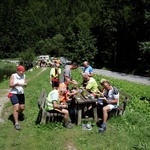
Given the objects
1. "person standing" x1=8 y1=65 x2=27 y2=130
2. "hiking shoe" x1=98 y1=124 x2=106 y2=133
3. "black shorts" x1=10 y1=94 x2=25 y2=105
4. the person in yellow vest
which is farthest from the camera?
the person in yellow vest

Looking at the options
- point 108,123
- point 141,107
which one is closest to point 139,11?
point 141,107

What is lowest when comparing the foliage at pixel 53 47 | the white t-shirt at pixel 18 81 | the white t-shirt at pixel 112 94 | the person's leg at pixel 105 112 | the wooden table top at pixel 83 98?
the foliage at pixel 53 47

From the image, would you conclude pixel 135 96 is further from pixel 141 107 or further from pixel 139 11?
pixel 139 11

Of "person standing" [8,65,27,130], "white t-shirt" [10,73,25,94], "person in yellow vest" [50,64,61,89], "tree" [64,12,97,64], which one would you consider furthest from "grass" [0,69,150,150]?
"tree" [64,12,97,64]

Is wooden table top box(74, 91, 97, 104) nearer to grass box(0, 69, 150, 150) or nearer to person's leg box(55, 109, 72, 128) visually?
person's leg box(55, 109, 72, 128)

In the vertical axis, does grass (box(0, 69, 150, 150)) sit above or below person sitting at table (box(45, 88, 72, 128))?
below

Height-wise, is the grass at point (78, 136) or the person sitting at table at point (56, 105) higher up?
the person sitting at table at point (56, 105)

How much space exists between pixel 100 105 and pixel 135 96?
518 cm

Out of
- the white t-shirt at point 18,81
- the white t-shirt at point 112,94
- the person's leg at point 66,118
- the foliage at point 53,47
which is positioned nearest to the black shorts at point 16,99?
the white t-shirt at point 18,81

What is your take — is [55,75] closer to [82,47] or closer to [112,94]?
[112,94]

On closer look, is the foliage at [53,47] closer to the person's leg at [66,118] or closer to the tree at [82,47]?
the tree at [82,47]

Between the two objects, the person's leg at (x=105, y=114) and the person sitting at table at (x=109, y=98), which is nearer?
the person's leg at (x=105, y=114)

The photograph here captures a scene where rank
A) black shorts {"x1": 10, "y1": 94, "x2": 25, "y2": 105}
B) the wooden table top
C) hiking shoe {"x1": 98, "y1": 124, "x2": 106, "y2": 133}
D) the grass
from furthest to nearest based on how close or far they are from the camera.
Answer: the wooden table top
black shorts {"x1": 10, "y1": 94, "x2": 25, "y2": 105}
hiking shoe {"x1": 98, "y1": 124, "x2": 106, "y2": 133}
the grass

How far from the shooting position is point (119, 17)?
45531 millimetres
